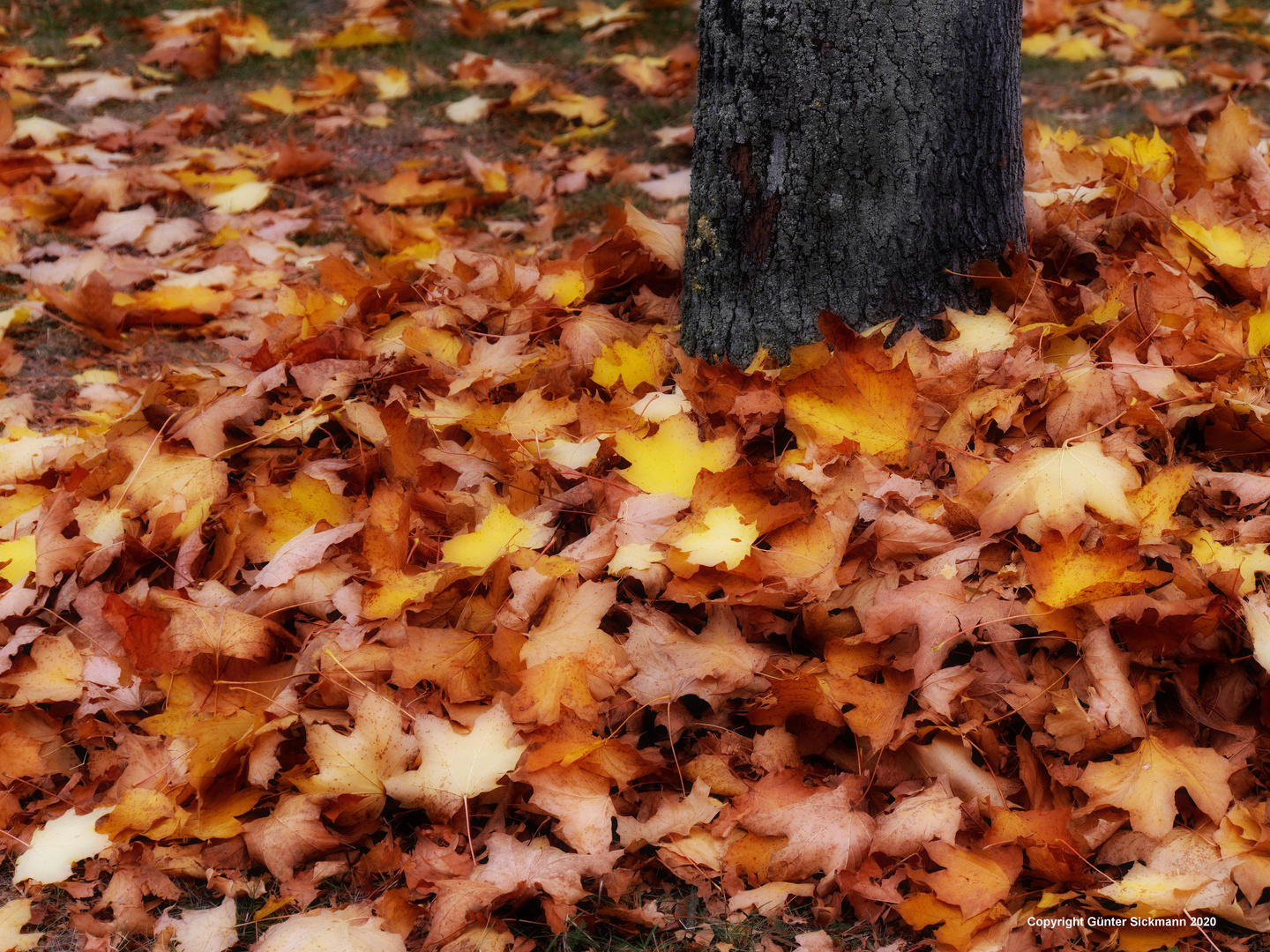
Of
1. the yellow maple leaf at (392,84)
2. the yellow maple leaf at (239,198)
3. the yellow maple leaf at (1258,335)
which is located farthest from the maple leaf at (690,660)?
the yellow maple leaf at (392,84)

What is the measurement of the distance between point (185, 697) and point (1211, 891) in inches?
61.0

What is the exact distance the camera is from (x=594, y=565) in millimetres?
1717

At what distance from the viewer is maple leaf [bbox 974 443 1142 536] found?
1.61 metres

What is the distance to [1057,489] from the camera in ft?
5.33

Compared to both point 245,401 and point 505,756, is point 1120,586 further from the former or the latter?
point 245,401

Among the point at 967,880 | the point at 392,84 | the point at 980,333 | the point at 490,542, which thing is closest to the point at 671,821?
the point at 967,880

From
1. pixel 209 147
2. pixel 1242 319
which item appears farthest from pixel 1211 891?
pixel 209 147

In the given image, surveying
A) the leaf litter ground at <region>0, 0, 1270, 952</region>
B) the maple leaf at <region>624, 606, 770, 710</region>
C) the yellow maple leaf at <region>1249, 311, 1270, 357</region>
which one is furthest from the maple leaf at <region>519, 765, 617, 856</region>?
the yellow maple leaf at <region>1249, 311, 1270, 357</region>

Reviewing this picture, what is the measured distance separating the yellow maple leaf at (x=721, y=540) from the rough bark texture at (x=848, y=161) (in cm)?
52

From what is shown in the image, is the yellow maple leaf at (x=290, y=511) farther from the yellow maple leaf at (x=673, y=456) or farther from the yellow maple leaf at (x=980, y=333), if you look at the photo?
the yellow maple leaf at (x=980, y=333)

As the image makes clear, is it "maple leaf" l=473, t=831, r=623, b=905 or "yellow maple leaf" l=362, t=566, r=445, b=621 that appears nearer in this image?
"maple leaf" l=473, t=831, r=623, b=905

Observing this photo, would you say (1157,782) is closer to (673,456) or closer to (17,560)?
(673,456)

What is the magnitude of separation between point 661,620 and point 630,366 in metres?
0.66

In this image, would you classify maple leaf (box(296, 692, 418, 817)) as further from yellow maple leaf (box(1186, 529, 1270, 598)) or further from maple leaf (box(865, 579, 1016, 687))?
yellow maple leaf (box(1186, 529, 1270, 598))
